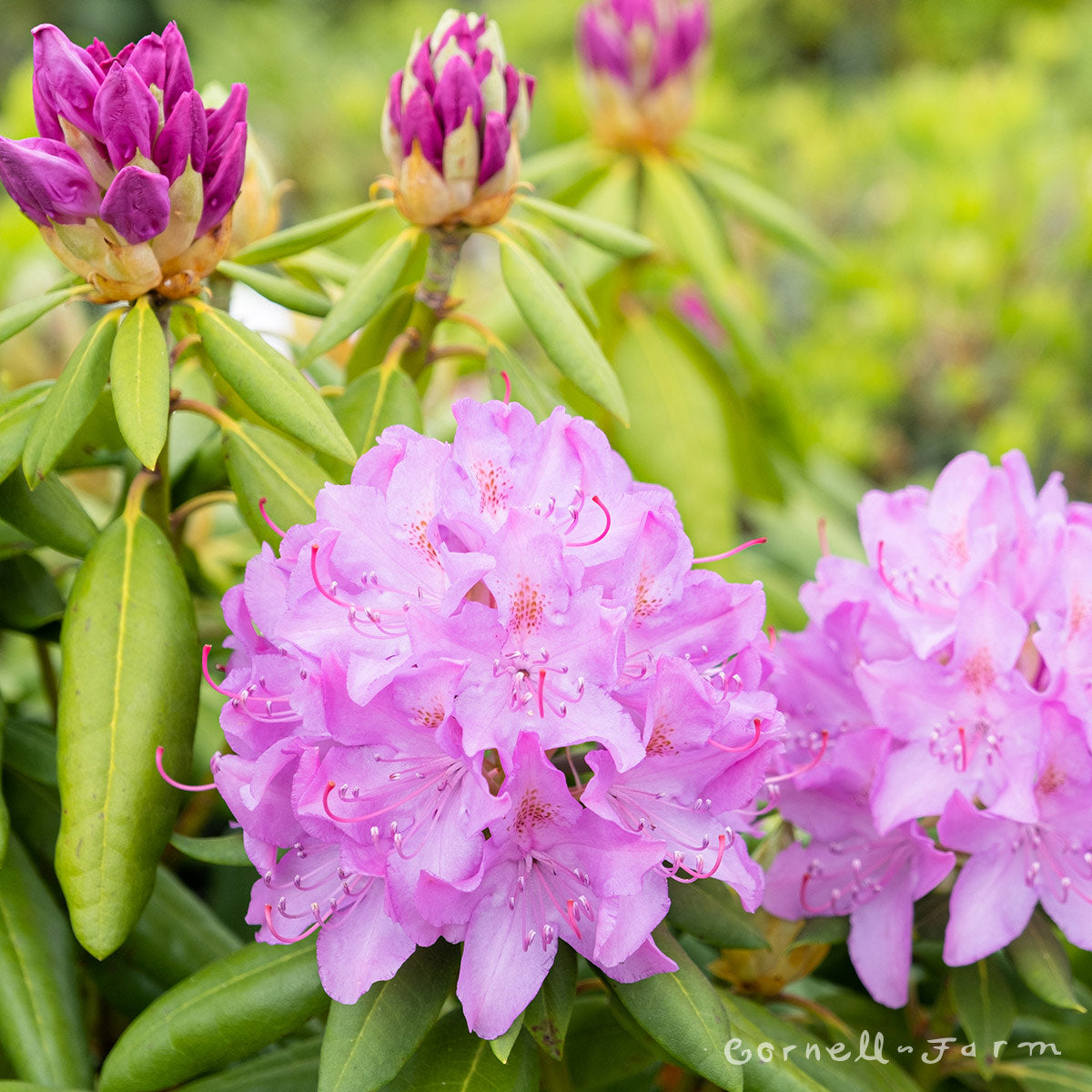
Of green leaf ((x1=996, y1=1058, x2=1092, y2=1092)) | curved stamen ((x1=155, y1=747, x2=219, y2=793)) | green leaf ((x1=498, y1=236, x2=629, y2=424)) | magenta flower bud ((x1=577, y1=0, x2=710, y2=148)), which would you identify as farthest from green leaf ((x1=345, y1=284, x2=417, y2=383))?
green leaf ((x1=996, y1=1058, x2=1092, y2=1092))

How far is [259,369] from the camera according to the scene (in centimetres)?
70

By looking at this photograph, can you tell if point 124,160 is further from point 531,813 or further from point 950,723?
point 950,723

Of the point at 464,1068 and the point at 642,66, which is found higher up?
the point at 642,66

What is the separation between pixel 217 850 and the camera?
0.72 metres

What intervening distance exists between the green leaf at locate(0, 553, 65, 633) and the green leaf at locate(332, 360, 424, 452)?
227mm

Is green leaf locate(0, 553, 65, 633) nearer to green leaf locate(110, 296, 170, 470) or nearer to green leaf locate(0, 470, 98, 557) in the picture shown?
green leaf locate(0, 470, 98, 557)

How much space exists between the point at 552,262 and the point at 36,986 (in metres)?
0.56

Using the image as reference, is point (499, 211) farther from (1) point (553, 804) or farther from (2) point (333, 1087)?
(2) point (333, 1087)

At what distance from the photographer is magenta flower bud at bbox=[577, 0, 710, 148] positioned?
130 centimetres

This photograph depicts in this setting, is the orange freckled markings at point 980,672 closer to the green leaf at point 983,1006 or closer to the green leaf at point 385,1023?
the green leaf at point 983,1006

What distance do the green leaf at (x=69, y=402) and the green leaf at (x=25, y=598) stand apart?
0.15 metres

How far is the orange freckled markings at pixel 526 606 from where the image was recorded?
60 cm

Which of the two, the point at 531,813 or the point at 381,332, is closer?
the point at 531,813

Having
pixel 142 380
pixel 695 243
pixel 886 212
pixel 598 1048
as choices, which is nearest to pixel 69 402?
pixel 142 380
